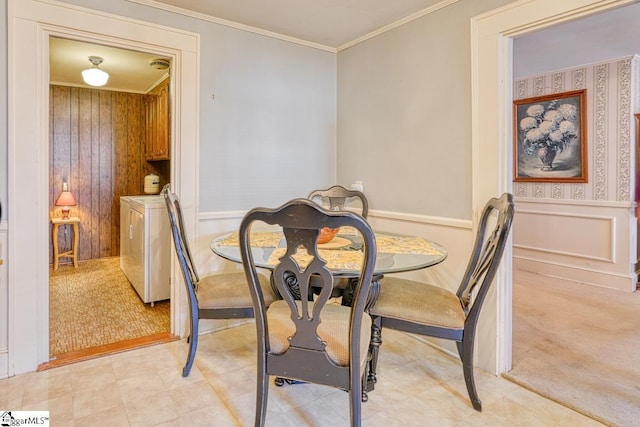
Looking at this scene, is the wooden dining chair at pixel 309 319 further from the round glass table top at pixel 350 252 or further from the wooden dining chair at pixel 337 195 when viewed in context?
the wooden dining chair at pixel 337 195

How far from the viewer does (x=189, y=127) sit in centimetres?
270

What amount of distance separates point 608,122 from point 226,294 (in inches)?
157

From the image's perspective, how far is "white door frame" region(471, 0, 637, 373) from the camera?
2.21 m

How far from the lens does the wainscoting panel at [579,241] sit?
385 centimetres

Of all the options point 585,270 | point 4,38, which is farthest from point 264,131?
point 585,270

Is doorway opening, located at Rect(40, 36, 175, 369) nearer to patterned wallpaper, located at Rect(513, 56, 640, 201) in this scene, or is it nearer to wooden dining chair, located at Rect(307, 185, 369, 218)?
wooden dining chair, located at Rect(307, 185, 369, 218)

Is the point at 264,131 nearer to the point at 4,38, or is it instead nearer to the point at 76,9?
the point at 76,9

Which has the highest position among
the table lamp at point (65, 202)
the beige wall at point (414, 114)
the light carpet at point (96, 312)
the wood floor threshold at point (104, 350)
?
the beige wall at point (414, 114)

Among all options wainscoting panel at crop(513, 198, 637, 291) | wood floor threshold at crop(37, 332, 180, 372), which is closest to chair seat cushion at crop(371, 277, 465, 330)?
wood floor threshold at crop(37, 332, 180, 372)

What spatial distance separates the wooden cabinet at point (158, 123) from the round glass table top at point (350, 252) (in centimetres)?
239

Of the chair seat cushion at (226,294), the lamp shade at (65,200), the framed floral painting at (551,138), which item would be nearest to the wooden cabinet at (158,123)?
the lamp shade at (65,200)

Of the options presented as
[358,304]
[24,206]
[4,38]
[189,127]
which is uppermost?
[4,38]

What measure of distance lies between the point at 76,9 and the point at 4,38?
0.41 m

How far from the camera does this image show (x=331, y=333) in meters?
1.58
